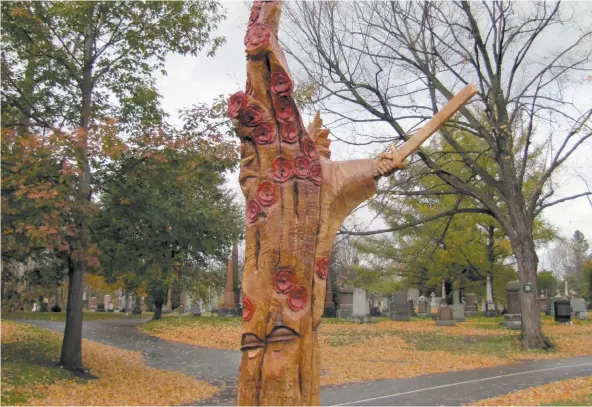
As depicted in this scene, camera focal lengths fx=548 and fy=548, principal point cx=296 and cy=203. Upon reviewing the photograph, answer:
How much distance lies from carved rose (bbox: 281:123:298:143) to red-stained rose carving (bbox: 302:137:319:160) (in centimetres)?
9

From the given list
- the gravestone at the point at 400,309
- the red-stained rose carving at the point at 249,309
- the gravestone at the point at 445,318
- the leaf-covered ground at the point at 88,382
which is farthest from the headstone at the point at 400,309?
the red-stained rose carving at the point at 249,309

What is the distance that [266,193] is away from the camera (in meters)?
4.57

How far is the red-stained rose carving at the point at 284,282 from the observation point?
4.43 m

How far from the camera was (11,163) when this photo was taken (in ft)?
29.9

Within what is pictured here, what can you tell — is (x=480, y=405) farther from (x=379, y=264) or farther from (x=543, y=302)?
(x=543, y=302)

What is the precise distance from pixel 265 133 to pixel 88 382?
8.65 meters

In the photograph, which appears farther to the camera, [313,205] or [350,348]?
[350,348]

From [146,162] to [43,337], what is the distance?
8.12 meters

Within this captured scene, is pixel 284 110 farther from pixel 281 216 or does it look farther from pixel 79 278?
pixel 79 278

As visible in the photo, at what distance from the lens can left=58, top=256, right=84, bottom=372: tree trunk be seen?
38.3 feet

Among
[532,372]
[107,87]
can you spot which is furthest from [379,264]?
[107,87]

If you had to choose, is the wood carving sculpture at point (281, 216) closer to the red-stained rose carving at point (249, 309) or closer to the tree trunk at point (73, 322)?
the red-stained rose carving at point (249, 309)

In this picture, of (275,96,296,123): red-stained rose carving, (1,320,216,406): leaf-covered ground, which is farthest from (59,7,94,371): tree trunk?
(275,96,296,123): red-stained rose carving

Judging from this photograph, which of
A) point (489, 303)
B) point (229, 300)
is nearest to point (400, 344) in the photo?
point (229, 300)
